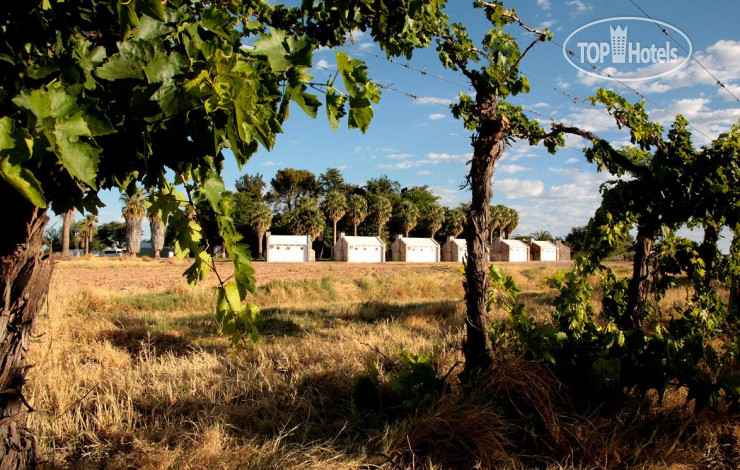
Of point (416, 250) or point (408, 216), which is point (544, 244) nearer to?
point (408, 216)

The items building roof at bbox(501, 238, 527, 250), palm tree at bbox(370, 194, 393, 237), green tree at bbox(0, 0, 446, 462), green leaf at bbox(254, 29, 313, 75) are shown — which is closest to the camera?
green tree at bbox(0, 0, 446, 462)

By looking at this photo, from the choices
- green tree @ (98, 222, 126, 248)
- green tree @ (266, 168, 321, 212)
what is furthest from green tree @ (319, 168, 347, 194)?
green tree @ (98, 222, 126, 248)

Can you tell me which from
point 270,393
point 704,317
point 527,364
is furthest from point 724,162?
point 270,393

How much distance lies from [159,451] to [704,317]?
21.4 feet

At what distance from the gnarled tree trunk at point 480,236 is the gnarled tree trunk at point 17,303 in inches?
119

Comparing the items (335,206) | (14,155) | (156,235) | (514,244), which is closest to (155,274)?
(14,155)

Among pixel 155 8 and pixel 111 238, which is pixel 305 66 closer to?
pixel 155 8

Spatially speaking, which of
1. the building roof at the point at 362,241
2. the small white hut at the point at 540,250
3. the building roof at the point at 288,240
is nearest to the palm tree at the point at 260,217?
the building roof at the point at 288,240

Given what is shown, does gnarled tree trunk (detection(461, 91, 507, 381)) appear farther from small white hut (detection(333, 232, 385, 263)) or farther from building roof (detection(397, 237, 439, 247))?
building roof (detection(397, 237, 439, 247))

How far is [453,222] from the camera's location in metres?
77.9

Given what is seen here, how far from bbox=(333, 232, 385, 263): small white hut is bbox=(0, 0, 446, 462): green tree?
184 ft

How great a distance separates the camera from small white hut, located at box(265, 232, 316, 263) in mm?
55750

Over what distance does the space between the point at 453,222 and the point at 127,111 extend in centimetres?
7802

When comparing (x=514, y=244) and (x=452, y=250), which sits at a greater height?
(x=514, y=244)
